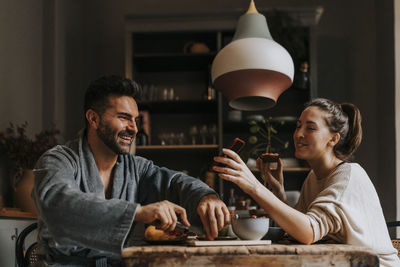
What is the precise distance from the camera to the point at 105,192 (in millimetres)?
1688

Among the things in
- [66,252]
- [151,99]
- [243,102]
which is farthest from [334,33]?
[66,252]

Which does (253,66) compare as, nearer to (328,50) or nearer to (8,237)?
(8,237)

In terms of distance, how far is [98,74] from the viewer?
5.11 metres

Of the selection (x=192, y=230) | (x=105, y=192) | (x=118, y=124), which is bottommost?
(x=192, y=230)

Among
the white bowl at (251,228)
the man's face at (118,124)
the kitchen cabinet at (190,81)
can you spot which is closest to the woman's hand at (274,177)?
the man's face at (118,124)

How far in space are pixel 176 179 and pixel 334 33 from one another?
12.5 ft

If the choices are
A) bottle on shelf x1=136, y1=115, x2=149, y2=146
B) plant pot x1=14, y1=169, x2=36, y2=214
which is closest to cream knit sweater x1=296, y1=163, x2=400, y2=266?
plant pot x1=14, y1=169, x2=36, y2=214

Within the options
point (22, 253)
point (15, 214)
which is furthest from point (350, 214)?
point (15, 214)

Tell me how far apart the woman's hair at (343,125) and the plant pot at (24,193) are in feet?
6.87

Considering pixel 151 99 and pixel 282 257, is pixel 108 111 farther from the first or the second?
pixel 151 99

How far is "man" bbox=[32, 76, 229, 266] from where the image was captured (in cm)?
123

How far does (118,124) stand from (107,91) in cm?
14

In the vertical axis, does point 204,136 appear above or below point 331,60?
below

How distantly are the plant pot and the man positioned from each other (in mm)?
1569
